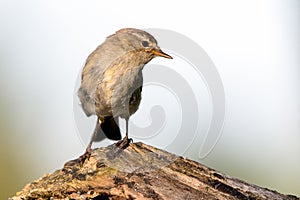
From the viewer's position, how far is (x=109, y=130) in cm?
723

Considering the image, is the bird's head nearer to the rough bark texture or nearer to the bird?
the bird

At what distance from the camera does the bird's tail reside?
23.5 feet

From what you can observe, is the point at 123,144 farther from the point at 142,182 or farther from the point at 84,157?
the point at 142,182

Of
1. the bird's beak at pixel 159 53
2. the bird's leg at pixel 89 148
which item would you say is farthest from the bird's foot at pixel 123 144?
the bird's beak at pixel 159 53

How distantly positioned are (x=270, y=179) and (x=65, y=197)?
9.06m

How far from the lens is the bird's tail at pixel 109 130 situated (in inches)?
282

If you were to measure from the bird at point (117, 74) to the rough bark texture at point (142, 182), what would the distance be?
0.98m

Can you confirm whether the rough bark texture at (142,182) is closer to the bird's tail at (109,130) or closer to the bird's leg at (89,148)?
the bird's leg at (89,148)

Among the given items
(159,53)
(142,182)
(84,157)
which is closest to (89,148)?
(84,157)

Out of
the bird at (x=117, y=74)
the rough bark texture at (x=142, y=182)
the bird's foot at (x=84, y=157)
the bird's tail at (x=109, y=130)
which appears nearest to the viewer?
the rough bark texture at (x=142, y=182)

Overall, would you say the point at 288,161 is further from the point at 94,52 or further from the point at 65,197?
the point at 65,197

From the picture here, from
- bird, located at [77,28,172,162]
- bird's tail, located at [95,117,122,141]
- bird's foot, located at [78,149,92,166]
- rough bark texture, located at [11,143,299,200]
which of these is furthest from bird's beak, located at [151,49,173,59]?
rough bark texture, located at [11,143,299,200]

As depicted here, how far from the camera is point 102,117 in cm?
704

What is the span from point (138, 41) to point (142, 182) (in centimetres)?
197
